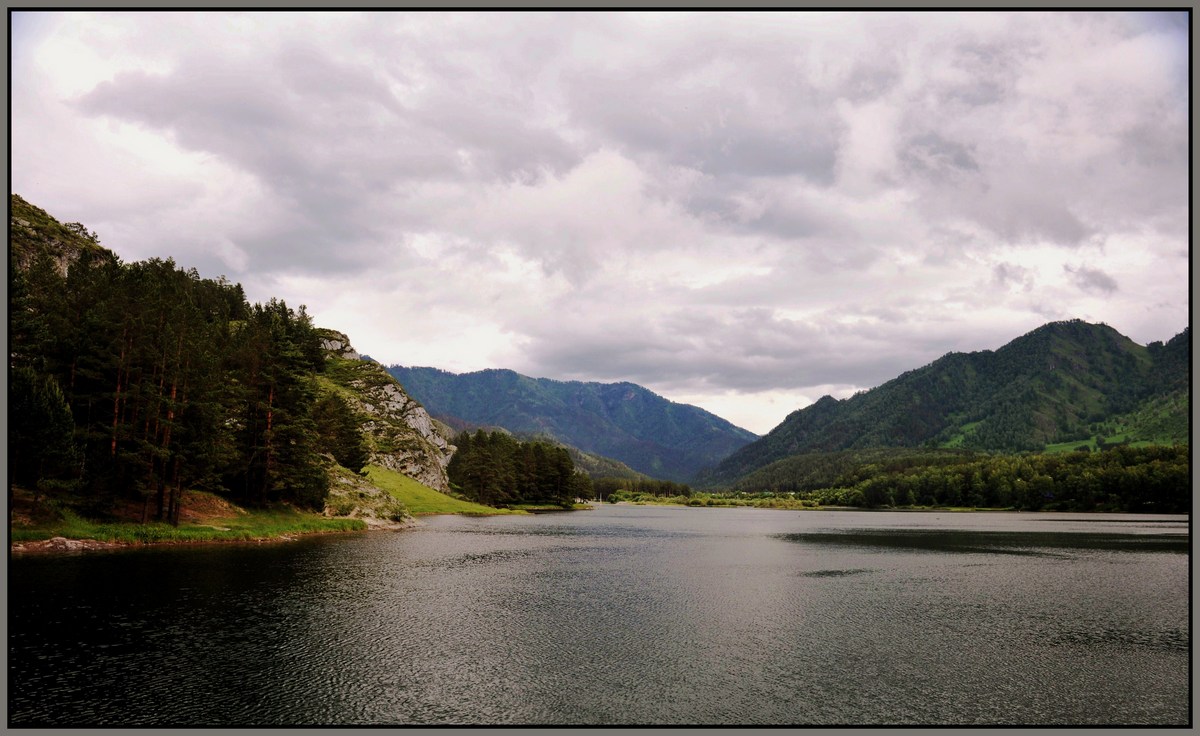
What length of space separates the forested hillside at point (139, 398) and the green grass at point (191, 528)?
117 inches

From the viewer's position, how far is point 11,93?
2781 centimetres

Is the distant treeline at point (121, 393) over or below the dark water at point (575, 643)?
over

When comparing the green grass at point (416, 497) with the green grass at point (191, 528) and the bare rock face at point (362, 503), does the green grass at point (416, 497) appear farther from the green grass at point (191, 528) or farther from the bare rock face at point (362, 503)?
the green grass at point (191, 528)

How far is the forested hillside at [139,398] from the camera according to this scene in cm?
6256

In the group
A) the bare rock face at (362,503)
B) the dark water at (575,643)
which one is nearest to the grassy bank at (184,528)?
the dark water at (575,643)

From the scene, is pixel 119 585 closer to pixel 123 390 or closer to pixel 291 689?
pixel 291 689

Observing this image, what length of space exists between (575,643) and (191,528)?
62.9 m

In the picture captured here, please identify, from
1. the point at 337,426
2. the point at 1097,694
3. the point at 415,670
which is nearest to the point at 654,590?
the point at 415,670

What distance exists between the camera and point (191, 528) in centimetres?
7719

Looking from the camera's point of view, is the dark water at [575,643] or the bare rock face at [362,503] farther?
the bare rock face at [362,503]

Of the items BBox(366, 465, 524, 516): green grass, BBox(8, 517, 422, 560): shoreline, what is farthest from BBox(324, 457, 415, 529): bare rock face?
BBox(366, 465, 524, 516): green grass

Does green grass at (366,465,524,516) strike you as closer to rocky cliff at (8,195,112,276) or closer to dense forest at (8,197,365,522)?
dense forest at (8,197,365,522)

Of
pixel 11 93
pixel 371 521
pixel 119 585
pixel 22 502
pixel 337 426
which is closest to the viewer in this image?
pixel 11 93

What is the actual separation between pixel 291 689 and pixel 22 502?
5729 cm
